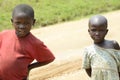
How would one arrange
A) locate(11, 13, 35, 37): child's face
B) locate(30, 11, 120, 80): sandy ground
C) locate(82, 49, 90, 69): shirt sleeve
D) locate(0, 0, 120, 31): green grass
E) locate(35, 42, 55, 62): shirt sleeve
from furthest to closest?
1. locate(0, 0, 120, 31): green grass
2. locate(30, 11, 120, 80): sandy ground
3. locate(82, 49, 90, 69): shirt sleeve
4. locate(35, 42, 55, 62): shirt sleeve
5. locate(11, 13, 35, 37): child's face

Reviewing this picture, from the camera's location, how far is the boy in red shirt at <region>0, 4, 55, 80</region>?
386 centimetres

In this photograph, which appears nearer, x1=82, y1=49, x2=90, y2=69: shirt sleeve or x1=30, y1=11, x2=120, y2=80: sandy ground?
x1=82, y1=49, x2=90, y2=69: shirt sleeve

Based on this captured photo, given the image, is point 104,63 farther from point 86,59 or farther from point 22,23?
point 22,23

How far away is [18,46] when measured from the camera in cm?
390

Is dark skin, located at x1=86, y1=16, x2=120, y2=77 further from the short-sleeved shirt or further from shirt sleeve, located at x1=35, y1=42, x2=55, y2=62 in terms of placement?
shirt sleeve, located at x1=35, y1=42, x2=55, y2=62

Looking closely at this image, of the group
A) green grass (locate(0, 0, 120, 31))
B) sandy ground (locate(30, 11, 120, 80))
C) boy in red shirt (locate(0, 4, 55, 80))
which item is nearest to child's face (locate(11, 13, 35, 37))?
boy in red shirt (locate(0, 4, 55, 80))

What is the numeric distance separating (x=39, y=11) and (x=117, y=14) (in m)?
2.38

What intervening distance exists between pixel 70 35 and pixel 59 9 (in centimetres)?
227

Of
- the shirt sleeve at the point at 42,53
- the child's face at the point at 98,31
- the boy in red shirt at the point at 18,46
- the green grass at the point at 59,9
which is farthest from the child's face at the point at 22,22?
the green grass at the point at 59,9

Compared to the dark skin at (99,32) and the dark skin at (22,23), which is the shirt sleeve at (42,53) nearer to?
the dark skin at (22,23)

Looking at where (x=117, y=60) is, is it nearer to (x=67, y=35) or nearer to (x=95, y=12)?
(x=67, y=35)

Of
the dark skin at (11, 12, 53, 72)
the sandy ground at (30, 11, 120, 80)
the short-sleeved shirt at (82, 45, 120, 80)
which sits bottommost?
the sandy ground at (30, 11, 120, 80)

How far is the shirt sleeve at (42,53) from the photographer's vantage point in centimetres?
402

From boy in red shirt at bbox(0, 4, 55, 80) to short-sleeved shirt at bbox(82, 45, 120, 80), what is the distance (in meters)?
0.71
